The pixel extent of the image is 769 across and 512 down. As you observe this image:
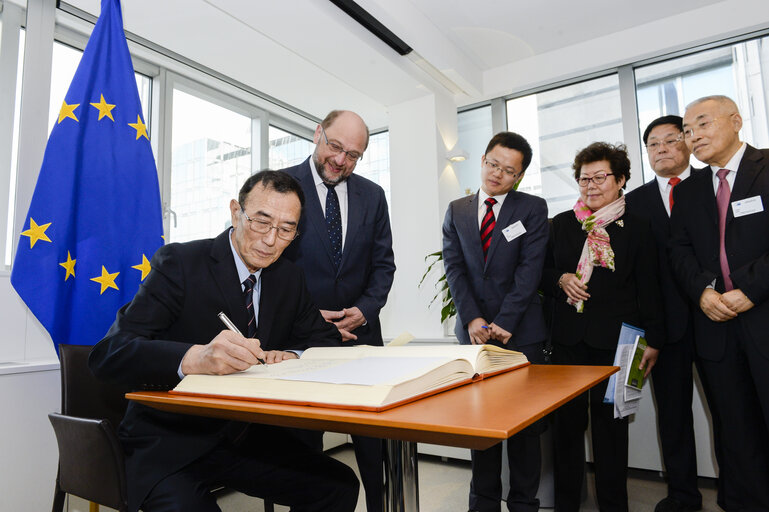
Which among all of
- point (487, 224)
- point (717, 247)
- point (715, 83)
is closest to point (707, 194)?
point (717, 247)

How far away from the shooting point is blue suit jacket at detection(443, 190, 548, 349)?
2215mm

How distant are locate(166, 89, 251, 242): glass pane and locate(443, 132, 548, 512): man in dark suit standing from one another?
2.29 m

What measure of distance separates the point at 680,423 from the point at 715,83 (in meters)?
2.94

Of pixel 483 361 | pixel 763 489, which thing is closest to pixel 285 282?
pixel 483 361

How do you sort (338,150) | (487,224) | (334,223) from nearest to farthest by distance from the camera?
(338,150) < (334,223) < (487,224)

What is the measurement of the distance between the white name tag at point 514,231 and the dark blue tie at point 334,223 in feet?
2.62

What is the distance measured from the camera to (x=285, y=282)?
4.85 ft

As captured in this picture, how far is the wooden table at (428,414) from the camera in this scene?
1.97ft

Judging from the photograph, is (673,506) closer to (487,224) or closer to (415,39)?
(487,224)

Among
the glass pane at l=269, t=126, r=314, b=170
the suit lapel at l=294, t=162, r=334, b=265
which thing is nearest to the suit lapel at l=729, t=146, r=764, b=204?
the suit lapel at l=294, t=162, r=334, b=265

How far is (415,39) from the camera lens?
148 inches

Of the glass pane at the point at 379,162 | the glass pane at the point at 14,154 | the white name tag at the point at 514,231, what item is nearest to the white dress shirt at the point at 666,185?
the white name tag at the point at 514,231

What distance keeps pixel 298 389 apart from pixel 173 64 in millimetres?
3718

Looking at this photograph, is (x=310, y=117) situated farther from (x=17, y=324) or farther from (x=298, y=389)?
(x=298, y=389)
